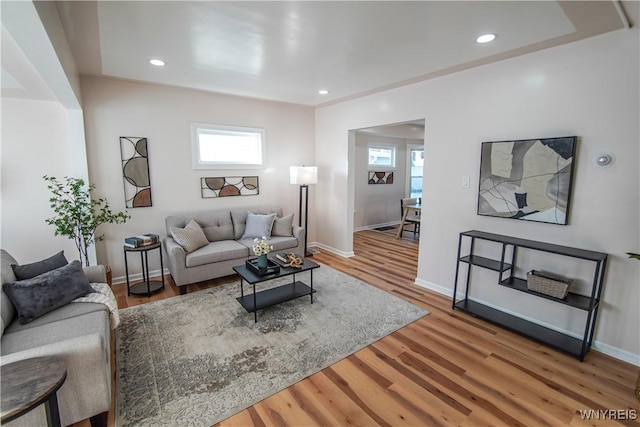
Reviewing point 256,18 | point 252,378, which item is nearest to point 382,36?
point 256,18

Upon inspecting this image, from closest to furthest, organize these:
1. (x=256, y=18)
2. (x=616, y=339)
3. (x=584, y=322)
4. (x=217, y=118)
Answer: (x=256, y=18), (x=616, y=339), (x=584, y=322), (x=217, y=118)

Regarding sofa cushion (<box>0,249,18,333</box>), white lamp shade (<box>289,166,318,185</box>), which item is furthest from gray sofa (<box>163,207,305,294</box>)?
sofa cushion (<box>0,249,18,333</box>)

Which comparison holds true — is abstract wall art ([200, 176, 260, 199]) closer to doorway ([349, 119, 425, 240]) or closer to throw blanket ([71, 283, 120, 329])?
throw blanket ([71, 283, 120, 329])

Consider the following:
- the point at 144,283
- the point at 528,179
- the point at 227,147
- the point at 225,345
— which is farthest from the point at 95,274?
the point at 528,179

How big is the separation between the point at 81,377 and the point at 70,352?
165 millimetres

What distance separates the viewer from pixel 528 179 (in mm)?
2783

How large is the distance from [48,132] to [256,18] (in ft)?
9.51

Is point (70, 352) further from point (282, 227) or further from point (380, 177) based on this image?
point (380, 177)

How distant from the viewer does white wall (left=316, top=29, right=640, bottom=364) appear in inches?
91.2

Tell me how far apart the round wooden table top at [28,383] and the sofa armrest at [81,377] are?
0.07 meters

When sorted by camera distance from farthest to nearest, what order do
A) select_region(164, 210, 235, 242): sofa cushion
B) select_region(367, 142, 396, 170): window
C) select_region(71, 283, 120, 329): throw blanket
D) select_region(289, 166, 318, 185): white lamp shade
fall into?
select_region(367, 142, 396, 170): window < select_region(289, 166, 318, 185): white lamp shade < select_region(164, 210, 235, 242): sofa cushion < select_region(71, 283, 120, 329): throw blanket

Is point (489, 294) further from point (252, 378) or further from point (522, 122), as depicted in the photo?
point (252, 378)

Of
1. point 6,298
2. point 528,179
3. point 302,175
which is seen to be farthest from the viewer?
point 302,175

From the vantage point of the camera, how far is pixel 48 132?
3.34 metres
